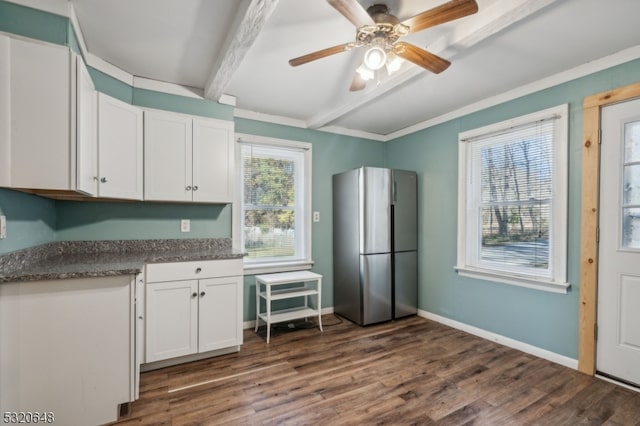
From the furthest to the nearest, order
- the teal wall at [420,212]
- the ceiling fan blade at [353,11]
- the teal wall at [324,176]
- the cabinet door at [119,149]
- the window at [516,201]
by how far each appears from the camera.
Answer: the teal wall at [324,176] < the window at [516,201] < the cabinet door at [119,149] < the teal wall at [420,212] < the ceiling fan blade at [353,11]

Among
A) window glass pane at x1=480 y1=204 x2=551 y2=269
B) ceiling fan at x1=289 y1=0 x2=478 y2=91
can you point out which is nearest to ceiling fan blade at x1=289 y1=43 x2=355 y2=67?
ceiling fan at x1=289 y1=0 x2=478 y2=91

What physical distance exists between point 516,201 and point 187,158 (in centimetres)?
305

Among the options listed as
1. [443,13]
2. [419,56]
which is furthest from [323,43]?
[443,13]

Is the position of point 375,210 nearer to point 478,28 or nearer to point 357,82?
point 357,82

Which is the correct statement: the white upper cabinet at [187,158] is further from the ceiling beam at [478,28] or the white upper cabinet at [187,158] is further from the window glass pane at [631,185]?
the window glass pane at [631,185]

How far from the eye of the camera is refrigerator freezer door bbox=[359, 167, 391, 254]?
11.2 ft

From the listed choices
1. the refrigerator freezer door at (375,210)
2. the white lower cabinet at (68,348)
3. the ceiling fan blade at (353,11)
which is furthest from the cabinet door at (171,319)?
the ceiling fan blade at (353,11)

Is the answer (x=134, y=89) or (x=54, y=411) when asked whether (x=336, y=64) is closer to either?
(x=134, y=89)

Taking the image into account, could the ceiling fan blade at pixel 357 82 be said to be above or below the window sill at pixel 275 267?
above

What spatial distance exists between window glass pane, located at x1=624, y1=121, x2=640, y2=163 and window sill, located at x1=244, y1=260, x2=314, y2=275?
2957 millimetres

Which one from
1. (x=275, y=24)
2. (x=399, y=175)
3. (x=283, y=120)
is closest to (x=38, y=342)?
(x=275, y=24)

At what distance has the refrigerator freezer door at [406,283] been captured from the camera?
3.62 meters

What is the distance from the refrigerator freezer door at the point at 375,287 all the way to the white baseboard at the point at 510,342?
2.00 feet

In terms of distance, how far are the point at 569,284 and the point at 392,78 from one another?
7.21 feet
